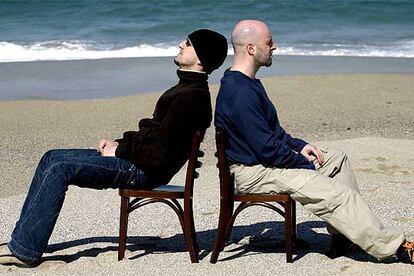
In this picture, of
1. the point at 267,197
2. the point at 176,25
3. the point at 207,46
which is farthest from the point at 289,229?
the point at 176,25

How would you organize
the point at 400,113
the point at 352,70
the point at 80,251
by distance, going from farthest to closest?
the point at 352,70 < the point at 400,113 < the point at 80,251

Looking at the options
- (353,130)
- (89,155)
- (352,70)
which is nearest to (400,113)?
(353,130)

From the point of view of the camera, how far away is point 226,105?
17.7ft

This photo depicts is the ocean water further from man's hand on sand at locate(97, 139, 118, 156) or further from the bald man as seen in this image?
the bald man

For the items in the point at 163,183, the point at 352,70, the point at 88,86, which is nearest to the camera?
the point at 163,183

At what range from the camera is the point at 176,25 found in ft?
82.1

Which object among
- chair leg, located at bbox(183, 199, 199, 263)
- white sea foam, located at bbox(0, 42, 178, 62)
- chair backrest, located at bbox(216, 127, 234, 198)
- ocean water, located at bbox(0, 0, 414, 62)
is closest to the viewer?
chair backrest, located at bbox(216, 127, 234, 198)

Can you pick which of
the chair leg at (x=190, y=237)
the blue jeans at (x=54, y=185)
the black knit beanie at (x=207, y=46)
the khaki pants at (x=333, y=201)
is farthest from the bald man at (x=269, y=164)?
the blue jeans at (x=54, y=185)

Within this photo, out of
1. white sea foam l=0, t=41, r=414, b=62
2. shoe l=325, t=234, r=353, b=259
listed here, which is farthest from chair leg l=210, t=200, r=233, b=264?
white sea foam l=0, t=41, r=414, b=62

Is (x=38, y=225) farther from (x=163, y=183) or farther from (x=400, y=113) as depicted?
(x=400, y=113)

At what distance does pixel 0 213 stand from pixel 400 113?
6.99 meters

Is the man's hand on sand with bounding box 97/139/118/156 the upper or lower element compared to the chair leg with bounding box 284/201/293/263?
upper

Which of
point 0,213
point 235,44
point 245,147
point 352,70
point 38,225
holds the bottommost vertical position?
point 352,70

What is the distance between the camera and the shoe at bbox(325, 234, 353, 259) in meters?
5.61
